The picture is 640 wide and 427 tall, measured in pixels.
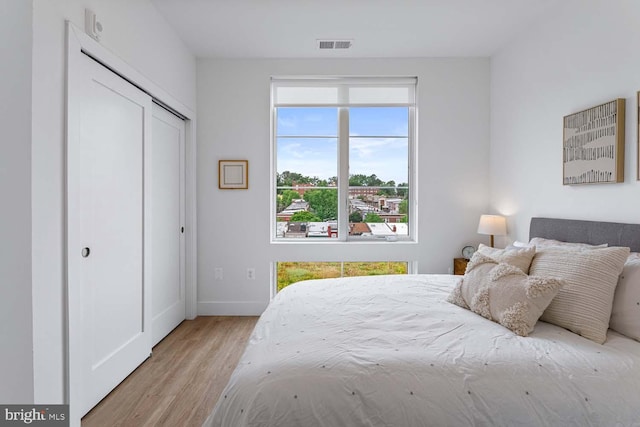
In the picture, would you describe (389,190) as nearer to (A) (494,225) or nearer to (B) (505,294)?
(A) (494,225)

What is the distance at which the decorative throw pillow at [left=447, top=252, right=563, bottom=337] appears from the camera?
5.00 feet

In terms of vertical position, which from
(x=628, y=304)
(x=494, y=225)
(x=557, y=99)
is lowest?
(x=628, y=304)

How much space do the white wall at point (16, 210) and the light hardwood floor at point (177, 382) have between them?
0.60 meters

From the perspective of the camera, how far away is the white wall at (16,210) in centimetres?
150

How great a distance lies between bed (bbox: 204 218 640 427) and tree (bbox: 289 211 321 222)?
2304 millimetres

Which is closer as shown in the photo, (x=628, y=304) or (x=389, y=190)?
(x=628, y=304)

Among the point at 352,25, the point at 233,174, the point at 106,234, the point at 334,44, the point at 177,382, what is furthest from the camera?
the point at 233,174

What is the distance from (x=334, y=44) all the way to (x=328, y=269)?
91.4 inches

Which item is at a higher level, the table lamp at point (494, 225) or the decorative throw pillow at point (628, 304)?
the table lamp at point (494, 225)

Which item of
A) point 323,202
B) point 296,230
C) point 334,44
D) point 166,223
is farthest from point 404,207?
point 166,223

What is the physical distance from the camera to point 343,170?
3781mm

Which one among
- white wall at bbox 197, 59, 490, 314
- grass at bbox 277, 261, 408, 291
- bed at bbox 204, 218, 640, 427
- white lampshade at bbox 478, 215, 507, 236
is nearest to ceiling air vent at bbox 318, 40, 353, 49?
white wall at bbox 197, 59, 490, 314

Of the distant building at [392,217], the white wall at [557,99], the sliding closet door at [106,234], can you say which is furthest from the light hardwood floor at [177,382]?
the white wall at [557,99]

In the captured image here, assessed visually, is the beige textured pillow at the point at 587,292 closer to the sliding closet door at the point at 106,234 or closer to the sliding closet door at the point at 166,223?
the sliding closet door at the point at 106,234
